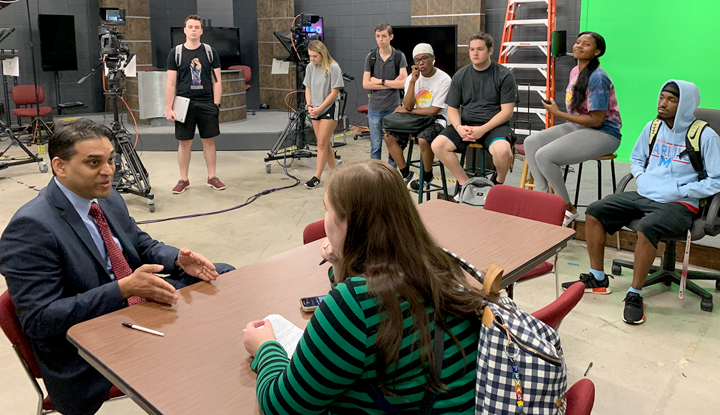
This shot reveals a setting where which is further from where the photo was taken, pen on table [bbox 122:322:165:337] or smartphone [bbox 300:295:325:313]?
smartphone [bbox 300:295:325:313]

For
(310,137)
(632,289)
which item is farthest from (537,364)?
(310,137)

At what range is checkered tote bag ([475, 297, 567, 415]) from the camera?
1.21m

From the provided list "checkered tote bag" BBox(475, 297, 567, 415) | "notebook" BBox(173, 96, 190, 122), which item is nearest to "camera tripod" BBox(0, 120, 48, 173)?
"notebook" BBox(173, 96, 190, 122)

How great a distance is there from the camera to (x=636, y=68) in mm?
6414

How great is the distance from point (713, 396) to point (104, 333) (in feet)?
7.75

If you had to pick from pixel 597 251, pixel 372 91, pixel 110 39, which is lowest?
pixel 597 251

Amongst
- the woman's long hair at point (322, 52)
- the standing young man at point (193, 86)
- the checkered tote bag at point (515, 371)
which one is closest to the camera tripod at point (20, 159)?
the standing young man at point (193, 86)

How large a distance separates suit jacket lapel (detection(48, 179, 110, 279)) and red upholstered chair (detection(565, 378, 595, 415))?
144 centimetres

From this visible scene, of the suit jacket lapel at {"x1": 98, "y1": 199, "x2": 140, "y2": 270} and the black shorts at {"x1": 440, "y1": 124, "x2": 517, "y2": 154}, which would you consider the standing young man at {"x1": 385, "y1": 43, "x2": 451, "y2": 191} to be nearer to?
the black shorts at {"x1": 440, "y1": 124, "x2": 517, "y2": 154}

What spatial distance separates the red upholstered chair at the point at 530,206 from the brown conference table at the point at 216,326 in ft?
1.20

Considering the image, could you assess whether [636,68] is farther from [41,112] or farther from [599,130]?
[41,112]

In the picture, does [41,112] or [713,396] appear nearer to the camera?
[713,396]

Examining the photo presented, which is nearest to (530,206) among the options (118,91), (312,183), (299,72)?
(312,183)

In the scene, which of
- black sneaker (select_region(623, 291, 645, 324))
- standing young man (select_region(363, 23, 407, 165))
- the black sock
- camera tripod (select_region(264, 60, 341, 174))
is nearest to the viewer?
black sneaker (select_region(623, 291, 645, 324))
